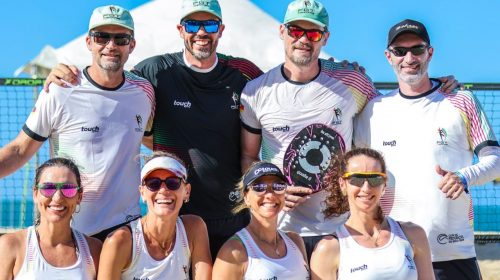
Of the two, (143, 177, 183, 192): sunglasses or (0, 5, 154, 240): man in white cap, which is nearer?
(143, 177, 183, 192): sunglasses

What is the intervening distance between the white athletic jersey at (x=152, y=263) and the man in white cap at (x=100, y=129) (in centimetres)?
54

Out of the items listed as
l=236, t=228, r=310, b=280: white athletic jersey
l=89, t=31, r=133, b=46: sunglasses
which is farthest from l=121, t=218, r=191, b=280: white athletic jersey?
l=89, t=31, r=133, b=46: sunglasses

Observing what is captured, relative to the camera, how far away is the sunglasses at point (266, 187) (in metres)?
5.59

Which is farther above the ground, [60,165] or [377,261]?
[60,165]

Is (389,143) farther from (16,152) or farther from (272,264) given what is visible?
(16,152)

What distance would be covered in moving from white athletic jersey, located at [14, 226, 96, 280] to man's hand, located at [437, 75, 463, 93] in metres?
2.84

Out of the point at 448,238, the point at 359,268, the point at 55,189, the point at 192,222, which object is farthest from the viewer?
the point at 448,238

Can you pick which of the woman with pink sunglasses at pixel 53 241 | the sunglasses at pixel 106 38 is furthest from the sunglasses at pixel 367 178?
the sunglasses at pixel 106 38

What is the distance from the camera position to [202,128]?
21.1 ft

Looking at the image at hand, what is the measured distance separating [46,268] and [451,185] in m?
2.72

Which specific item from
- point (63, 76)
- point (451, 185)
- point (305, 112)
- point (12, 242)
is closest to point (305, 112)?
point (305, 112)

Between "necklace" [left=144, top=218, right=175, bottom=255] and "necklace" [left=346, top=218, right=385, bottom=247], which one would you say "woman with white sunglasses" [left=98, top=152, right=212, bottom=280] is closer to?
"necklace" [left=144, top=218, right=175, bottom=255]

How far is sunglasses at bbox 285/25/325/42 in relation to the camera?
6359mm

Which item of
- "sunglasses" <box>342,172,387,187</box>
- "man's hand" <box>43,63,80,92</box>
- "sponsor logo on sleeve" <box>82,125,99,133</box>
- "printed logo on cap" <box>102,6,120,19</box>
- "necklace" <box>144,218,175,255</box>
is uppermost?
"printed logo on cap" <box>102,6,120,19</box>
